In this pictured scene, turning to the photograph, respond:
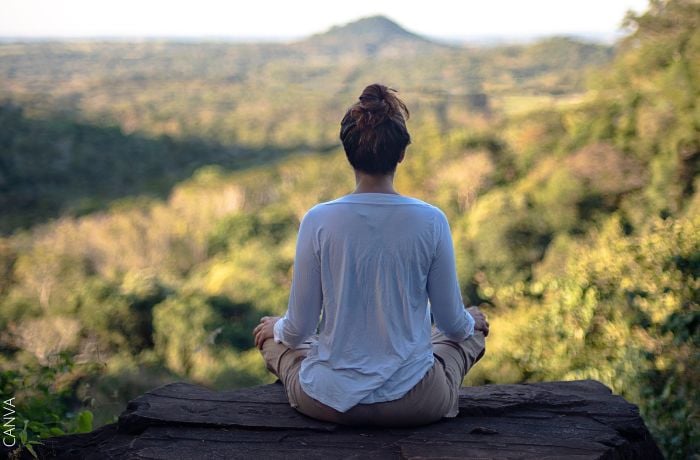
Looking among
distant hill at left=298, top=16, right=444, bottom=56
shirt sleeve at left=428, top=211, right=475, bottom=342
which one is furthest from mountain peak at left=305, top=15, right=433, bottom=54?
shirt sleeve at left=428, top=211, right=475, bottom=342

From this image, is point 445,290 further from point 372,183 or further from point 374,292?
point 372,183

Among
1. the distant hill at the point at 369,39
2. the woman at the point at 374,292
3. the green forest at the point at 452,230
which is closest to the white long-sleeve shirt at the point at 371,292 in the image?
the woman at the point at 374,292

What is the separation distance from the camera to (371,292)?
2113mm

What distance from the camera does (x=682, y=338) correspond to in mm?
3637

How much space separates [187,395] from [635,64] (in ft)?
46.0

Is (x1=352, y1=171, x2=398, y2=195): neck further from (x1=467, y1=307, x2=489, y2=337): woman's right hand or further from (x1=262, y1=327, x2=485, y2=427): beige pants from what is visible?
(x1=467, y1=307, x2=489, y2=337): woman's right hand

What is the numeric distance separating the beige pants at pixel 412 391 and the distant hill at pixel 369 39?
3991 inches

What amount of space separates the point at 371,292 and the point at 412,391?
1.13 feet

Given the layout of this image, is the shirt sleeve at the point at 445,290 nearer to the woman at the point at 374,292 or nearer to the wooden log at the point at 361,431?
the woman at the point at 374,292

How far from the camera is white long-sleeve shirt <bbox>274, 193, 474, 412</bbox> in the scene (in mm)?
2080

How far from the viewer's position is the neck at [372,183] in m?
2.10

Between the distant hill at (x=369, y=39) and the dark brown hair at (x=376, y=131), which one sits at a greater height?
the distant hill at (x=369, y=39)

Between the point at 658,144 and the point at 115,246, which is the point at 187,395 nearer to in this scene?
the point at 658,144

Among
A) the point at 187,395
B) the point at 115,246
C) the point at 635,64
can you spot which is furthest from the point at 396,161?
the point at 115,246
